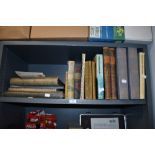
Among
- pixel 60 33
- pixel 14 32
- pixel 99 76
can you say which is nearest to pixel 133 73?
pixel 99 76

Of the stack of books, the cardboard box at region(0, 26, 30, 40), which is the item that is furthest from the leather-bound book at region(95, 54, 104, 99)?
the cardboard box at region(0, 26, 30, 40)

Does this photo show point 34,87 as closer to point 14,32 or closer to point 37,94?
point 37,94

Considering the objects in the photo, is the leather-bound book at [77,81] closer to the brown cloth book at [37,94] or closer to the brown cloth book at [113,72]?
the brown cloth book at [37,94]

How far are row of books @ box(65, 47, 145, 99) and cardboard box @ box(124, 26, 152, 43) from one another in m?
0.07

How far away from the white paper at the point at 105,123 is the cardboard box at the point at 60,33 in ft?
1.85

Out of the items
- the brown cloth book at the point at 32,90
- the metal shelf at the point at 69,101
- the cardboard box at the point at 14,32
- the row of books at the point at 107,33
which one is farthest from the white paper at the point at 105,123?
the cardboard box at the point at 14,32

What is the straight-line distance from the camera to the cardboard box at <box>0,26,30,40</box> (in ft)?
3.48

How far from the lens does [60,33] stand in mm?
1049

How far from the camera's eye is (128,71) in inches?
42.4

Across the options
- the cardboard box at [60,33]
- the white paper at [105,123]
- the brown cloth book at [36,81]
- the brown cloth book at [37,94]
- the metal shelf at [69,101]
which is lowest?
the white paper at [105,123]

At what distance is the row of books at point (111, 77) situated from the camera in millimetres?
1056
